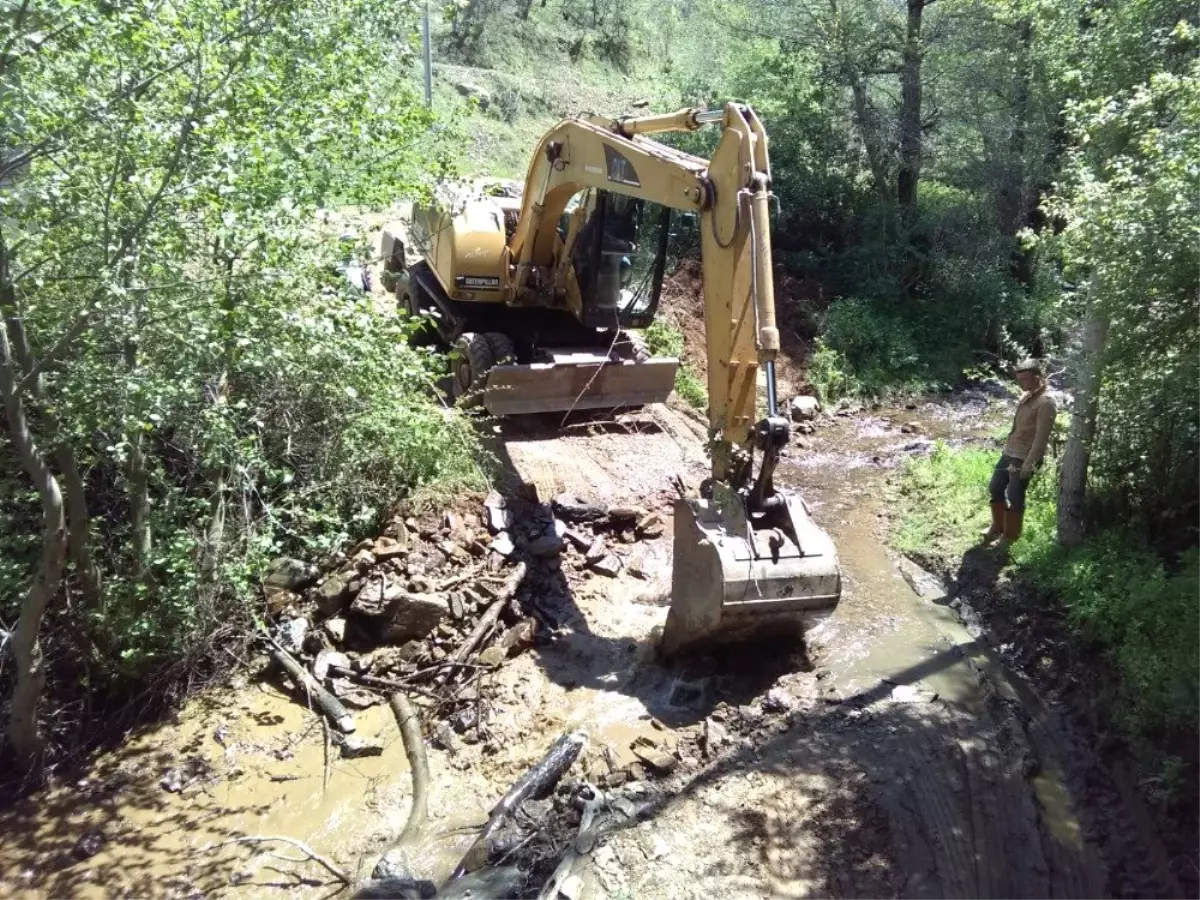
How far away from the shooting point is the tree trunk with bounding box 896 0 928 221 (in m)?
14.7

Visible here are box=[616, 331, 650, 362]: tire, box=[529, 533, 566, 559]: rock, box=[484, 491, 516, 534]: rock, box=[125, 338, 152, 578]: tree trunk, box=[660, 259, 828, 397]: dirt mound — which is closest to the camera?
box=[125, 338, 152, 578]: tree trunk

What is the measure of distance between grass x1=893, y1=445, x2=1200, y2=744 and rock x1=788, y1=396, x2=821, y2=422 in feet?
9.24

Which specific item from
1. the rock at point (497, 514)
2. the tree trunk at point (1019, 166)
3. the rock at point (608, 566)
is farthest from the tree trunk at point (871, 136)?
the rock at point (497, 514)

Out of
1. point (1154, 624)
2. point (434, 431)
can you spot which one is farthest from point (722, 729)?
point (434, 431)

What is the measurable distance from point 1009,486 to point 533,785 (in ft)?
15.3

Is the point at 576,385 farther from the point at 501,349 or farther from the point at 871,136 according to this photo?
the point at 871,136

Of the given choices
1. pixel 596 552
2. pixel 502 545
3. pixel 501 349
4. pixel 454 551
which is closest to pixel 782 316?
pixel 501 349

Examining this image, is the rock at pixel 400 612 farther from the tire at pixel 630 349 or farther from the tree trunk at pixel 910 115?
the tree trunk at pixel 910 115

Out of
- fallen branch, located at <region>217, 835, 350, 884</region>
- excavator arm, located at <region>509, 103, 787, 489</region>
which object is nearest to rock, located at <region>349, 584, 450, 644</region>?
fallen branch, located at <region>217, 835, 350, 884</region>

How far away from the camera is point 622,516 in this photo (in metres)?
7.87

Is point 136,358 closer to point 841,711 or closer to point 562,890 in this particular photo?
point 562,890

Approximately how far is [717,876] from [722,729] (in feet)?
4.03

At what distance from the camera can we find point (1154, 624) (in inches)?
222

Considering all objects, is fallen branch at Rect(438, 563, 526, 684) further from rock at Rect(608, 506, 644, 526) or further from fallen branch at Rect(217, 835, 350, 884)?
fallen branch at Rect(217, 835, 350, 884)
